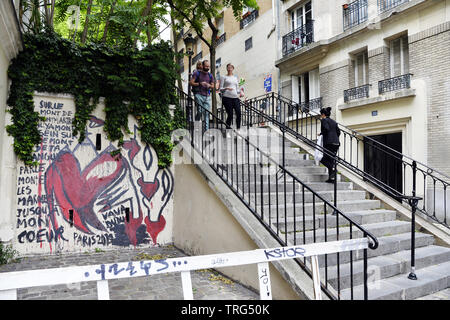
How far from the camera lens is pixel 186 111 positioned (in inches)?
291

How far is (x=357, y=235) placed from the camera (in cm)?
480

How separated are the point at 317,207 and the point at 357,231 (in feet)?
2.58

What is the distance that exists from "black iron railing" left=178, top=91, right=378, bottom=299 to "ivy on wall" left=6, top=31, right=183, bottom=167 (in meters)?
0.75

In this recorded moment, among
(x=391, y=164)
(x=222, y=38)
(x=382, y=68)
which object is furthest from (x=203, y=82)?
(x=222, y=38)

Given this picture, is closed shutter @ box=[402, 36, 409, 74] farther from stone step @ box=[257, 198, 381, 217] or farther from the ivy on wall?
the ivy on wall

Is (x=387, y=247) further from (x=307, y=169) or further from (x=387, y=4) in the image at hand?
(x=387, y=4)

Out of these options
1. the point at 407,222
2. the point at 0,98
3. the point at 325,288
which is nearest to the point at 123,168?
the point at 0,98

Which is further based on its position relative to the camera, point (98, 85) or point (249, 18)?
point (249, 18)

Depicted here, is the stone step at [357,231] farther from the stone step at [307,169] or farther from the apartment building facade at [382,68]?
the apartment building facade at [382,68]

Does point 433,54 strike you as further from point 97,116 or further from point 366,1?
point 97,116

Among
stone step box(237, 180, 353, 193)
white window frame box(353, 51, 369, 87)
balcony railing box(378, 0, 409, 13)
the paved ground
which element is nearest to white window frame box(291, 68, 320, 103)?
white window frame box(353, 51, 369, 87)

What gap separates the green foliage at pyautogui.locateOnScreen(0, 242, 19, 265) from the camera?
538 centimetres

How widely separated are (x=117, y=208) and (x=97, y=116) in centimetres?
202
